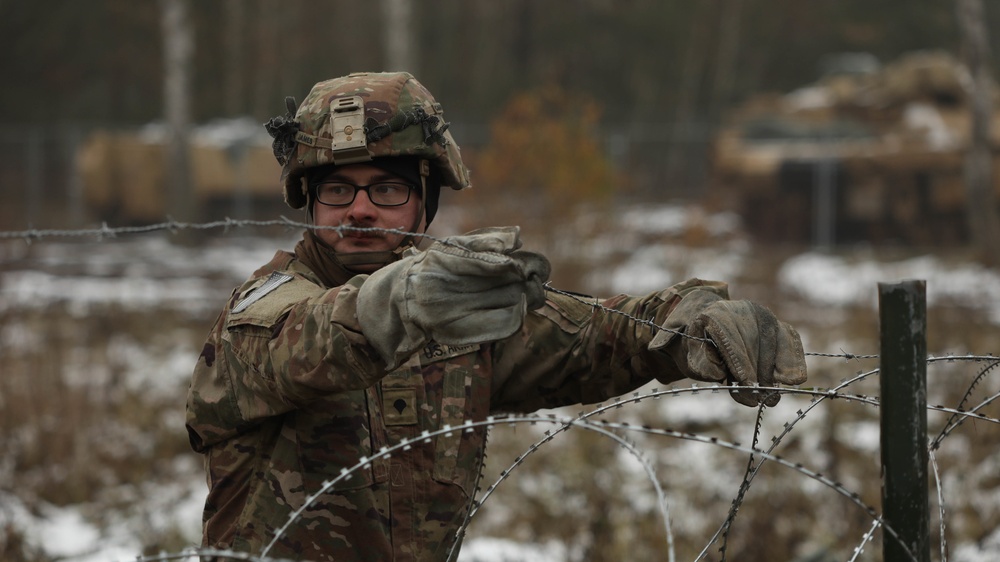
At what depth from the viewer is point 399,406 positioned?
2.61m

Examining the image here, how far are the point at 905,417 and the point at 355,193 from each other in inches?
52.4

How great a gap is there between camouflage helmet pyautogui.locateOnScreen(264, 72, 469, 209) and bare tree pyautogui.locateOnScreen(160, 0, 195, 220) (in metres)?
16.2

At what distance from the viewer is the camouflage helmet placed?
265 cm

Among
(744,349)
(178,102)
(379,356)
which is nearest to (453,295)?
(379,356)

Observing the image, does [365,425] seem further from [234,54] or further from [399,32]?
[234,54]

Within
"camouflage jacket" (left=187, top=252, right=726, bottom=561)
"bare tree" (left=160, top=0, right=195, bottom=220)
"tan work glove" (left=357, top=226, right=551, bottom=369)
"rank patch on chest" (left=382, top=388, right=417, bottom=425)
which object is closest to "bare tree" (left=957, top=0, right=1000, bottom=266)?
"bare tree" (left=160, top=0, right=195, bottom=220)

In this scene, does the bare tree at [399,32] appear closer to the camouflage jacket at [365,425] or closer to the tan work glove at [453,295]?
the camouflage jacket at [365,425]

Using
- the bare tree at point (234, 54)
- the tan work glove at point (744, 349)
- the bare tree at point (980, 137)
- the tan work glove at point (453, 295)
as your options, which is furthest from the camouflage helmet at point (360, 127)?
the bare tree at point (234, 54)

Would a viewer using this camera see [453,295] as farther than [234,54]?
No

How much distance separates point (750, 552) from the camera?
5.77 metres

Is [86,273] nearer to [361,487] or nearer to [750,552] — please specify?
[750,552]

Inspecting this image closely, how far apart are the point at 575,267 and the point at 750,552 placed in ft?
24.3

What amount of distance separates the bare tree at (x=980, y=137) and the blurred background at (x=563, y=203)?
0.14 feet

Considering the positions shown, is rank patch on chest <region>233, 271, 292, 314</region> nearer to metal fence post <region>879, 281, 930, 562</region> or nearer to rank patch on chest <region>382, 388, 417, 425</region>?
rank patch on chest <region>382, 388, 417, 425</region>
